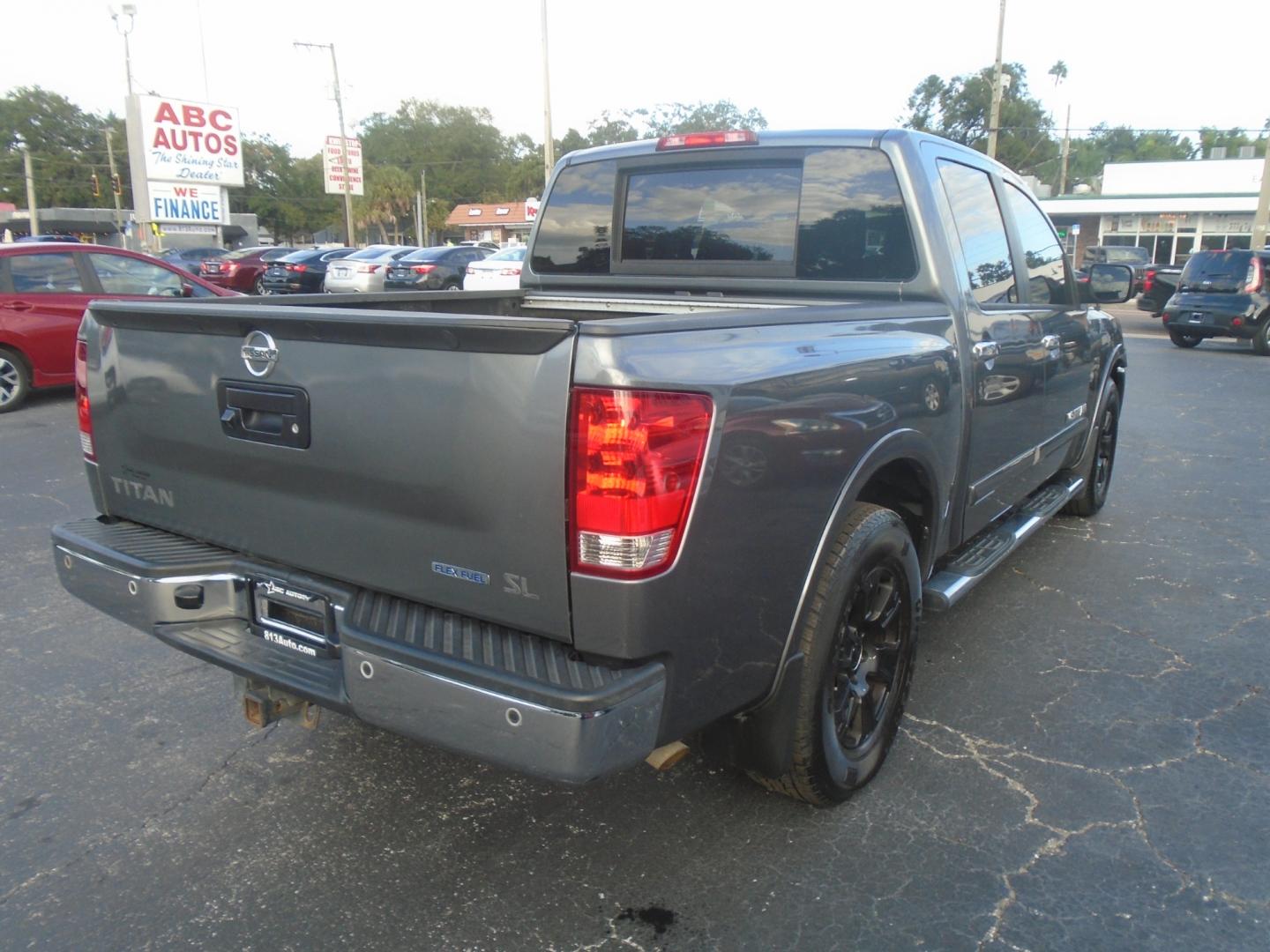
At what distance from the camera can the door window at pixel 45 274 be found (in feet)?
31.5

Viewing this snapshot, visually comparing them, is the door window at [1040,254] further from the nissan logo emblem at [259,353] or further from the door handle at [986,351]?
the nissan logo emblem at [259,353]

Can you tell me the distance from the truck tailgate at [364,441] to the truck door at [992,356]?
1967 mm

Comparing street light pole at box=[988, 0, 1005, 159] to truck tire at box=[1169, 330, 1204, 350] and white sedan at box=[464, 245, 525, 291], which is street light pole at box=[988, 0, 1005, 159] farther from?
white sedan at box=[464, 245, 525, 291]

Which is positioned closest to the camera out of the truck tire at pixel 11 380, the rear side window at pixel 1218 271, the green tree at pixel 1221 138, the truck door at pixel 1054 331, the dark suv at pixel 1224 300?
the truck door at pixel 1054 331

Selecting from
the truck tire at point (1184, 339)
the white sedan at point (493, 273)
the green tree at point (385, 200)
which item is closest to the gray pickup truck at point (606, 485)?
the truck tire at point (1184, 339)

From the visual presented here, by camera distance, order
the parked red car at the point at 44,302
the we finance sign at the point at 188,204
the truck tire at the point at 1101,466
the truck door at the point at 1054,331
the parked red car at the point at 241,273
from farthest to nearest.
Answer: the we finance sign at the point at 188,204, the parked red car at the point at 241,273, the parked red car at the point at 44,302, the truck tire at the point at 1101,466, the truck door at the point at 1054,331

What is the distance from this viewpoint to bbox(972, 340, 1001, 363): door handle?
141 inches

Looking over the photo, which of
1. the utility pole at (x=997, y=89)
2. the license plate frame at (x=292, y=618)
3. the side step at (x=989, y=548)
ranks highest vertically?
the utility pole at (x=997, y=89)

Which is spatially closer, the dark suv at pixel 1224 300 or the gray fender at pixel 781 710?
the gray fender at pixel 781 710

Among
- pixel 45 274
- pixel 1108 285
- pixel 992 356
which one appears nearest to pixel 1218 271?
A: pixel 1108 285

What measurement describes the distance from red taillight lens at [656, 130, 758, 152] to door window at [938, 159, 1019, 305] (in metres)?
0.75

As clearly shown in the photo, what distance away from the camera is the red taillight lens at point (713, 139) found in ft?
12.6

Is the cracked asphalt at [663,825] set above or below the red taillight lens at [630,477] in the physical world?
below

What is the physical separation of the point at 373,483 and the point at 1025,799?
2.21 meters
